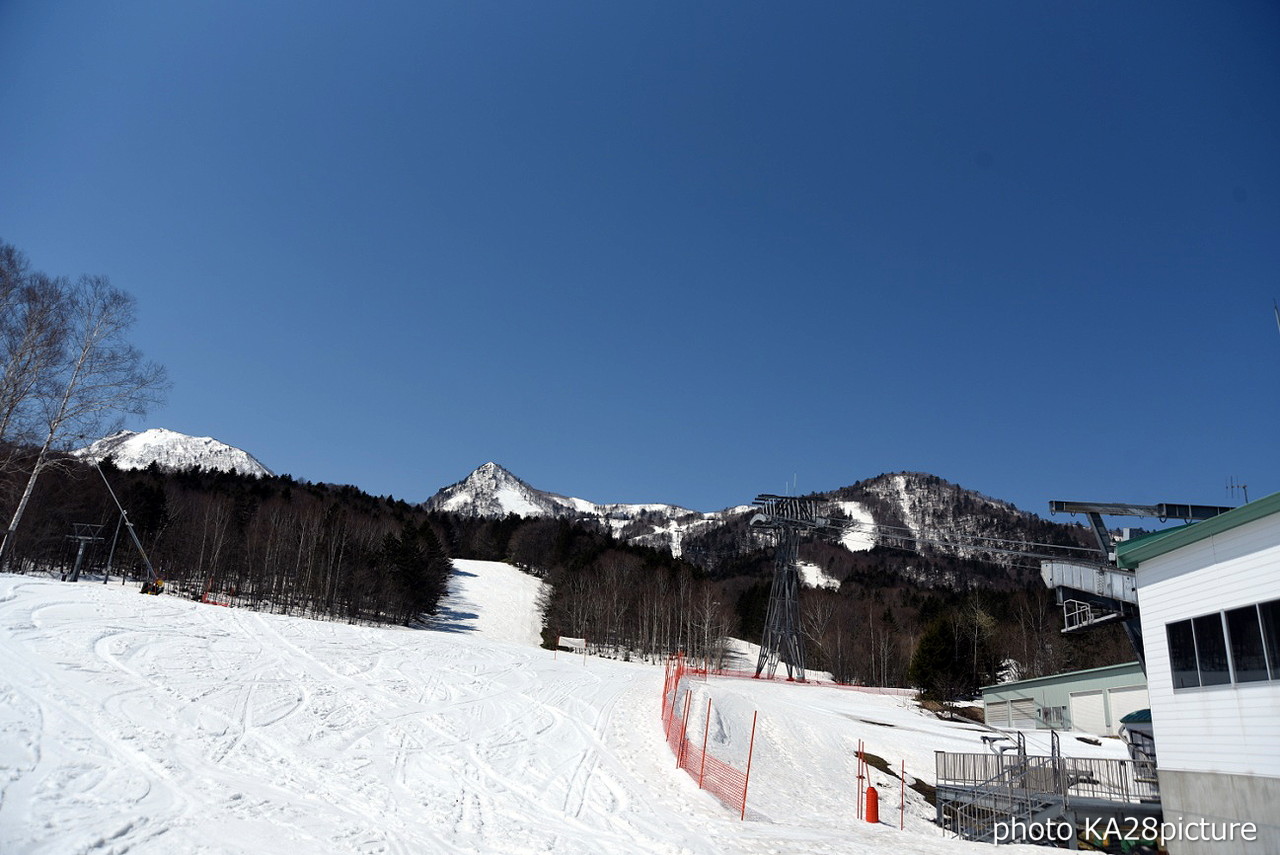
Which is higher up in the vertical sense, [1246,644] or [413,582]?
[413,582]

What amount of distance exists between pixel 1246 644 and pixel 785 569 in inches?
1753

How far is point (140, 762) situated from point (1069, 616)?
1122 inches

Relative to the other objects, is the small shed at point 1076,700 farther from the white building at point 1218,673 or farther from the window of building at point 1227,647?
the window of building at point 1227,647

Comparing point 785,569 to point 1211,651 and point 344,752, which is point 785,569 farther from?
point 344,752

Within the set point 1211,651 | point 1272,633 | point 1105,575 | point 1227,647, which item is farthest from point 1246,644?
point 1105,575

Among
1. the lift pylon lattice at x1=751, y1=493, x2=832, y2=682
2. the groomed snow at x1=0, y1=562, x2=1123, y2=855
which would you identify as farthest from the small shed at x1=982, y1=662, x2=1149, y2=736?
the lift pylon lattice at x1=751, y1=493, x2=832, y2=682

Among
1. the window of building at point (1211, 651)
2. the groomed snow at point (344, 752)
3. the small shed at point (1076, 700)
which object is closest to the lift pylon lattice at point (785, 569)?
the small shed at point (1076, 700)

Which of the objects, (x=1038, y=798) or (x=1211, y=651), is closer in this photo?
(x=1211, y=651)

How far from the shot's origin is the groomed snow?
34.1 ft

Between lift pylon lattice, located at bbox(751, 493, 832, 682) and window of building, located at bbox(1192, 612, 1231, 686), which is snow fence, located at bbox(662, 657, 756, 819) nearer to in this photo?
window of building, located at bbox(1192, 612, 1231, 686)

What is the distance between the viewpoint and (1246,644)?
13.9 metres

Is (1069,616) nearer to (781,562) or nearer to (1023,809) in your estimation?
(1023,809)

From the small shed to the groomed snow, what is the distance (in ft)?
47.2

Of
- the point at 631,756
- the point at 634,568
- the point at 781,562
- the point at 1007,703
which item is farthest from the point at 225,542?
the point at 1007,703
